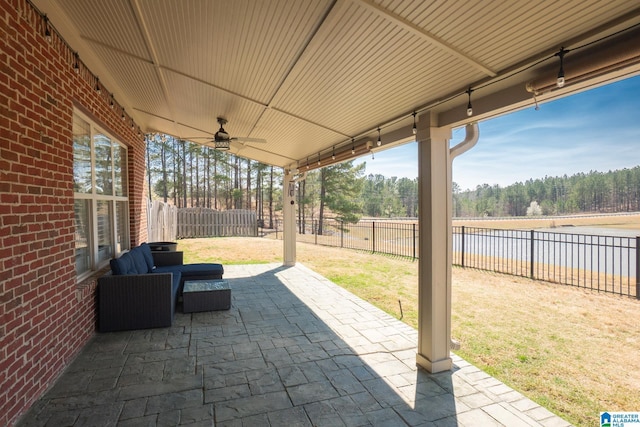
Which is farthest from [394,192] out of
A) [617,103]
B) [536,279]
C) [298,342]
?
[298,342]

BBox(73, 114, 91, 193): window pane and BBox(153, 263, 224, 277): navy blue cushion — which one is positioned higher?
BBox(73, 114, 91, 193): window pane

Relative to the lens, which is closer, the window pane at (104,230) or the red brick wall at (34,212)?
the red brick wall at (34,212)

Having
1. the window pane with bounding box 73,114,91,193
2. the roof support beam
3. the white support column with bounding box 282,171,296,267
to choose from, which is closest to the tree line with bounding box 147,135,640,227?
the white support column with bounding box 282,171,296,267

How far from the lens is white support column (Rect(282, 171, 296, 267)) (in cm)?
779

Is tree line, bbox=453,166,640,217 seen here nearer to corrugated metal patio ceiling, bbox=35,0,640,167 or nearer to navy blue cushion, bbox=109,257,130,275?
corrugated metal patio ceiling, bbox=35,0,640,167

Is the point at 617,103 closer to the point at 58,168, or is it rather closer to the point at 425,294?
the point at 425,294

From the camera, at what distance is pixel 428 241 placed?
2.87 metres

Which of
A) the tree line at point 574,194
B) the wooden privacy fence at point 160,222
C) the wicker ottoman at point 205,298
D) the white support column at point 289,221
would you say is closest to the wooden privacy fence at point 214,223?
the wooden privacy fence at point 160,222

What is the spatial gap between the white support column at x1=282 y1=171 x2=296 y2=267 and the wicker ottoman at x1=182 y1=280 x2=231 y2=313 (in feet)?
Result: 10.7

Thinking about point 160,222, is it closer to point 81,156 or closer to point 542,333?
point 81,156

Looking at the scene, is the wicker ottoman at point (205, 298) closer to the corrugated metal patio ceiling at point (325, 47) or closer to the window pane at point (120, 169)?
the window pane at point (120, 169)

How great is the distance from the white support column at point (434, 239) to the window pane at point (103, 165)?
12.8 feet

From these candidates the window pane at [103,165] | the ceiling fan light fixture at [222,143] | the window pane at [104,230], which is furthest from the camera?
the ceiling fan light fixture at [222,143]

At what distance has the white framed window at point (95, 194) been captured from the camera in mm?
3305
